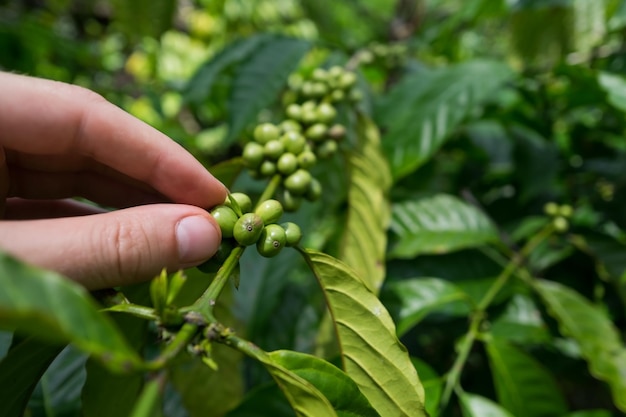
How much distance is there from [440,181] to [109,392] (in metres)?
1.44

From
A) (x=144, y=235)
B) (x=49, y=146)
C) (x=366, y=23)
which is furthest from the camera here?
(x=366, y=23)

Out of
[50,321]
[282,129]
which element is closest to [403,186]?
[282,129]

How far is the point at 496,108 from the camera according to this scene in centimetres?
170

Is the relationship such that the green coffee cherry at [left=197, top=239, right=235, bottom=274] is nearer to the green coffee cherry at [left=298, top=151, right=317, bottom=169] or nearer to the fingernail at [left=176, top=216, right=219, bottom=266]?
the fingernail at [left=176, top=216, right=219, bottom=266]

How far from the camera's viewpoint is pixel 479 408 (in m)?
0.99

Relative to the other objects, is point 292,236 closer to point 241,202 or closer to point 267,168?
point 241,202

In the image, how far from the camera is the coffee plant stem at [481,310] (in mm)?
1029

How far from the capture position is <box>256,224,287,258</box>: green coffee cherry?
0.73 meters

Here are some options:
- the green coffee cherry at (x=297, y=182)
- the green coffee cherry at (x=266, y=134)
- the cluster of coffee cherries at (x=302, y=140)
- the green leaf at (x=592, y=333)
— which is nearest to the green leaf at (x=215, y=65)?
the cluster of coffee cherries at (x=302, y=140)

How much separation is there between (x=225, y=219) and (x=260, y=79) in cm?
78

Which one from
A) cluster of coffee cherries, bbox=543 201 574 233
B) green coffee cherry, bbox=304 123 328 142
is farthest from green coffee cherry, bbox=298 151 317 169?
cluster of coffee cherries, bbox=543 201 574 233

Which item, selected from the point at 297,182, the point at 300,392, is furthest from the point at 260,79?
the point at 300,392

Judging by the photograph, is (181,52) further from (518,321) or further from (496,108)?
(518,321)

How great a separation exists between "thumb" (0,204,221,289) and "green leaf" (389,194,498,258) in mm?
654
